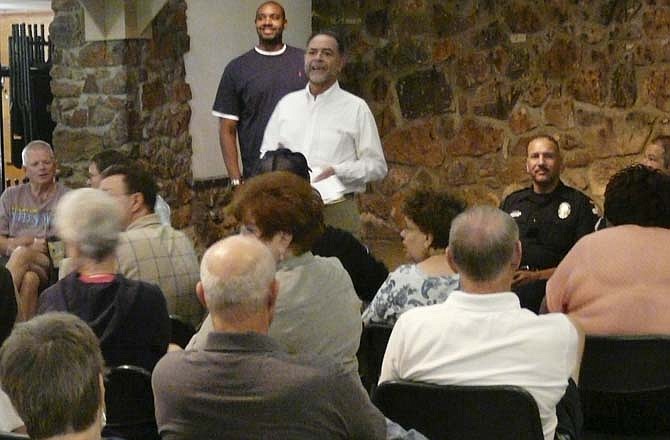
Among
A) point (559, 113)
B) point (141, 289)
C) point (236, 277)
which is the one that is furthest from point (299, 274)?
point (559, 113)

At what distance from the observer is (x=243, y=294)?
2.31m

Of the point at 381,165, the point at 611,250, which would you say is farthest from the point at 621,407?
the point at 381,165

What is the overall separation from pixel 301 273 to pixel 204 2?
442cm

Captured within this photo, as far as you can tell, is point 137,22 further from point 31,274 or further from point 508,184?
point 508,184

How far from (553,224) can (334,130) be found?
108 cm

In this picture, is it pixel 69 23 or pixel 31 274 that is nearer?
pixel 31 274

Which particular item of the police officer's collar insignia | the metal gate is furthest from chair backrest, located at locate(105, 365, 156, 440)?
the metal gate

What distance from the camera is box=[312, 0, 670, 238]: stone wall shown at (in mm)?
7074

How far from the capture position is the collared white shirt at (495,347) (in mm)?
2658

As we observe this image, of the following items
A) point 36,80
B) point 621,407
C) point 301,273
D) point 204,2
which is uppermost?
point 204,2

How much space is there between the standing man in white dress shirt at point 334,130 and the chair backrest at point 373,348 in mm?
1397

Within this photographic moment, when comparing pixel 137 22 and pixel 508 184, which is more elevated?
pixel 137 22

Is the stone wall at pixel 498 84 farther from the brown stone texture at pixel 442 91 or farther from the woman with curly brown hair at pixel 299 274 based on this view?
the woman with curly brown hair at pixel 299 274

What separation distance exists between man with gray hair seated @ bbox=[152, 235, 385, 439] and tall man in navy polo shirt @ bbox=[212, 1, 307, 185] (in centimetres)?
336
